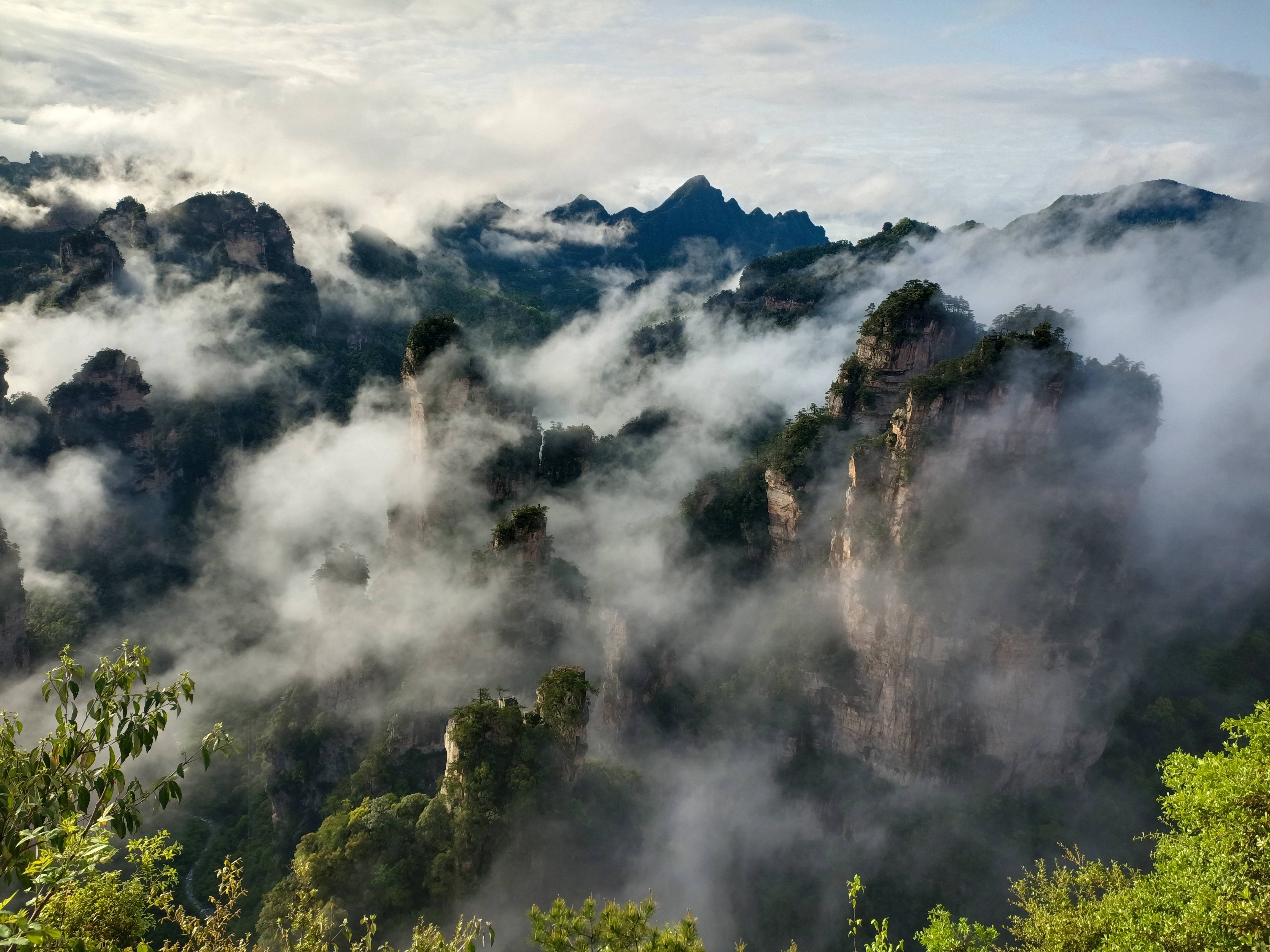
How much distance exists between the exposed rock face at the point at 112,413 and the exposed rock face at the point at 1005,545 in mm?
65263

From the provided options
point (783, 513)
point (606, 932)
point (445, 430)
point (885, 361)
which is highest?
point (885, 361)

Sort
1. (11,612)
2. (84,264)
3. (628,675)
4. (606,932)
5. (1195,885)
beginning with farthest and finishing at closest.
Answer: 1. (84,264)
2. (628,675)
3. (11,612)
4. (606,932)
5. (1195,885)

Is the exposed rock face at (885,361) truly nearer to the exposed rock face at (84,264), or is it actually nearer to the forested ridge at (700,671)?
the forested ridge at (700,671)

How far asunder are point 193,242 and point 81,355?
2276cm

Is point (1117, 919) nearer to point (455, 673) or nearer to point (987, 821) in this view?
point (987, 821)

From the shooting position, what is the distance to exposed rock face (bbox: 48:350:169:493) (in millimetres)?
62656

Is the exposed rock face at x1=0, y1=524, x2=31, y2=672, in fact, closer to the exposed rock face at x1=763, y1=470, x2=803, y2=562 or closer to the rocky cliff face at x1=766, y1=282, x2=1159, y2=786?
the exposed rock face at x1=763, y1=470, x2=803, y2=562

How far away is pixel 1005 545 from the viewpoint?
35.1 meters

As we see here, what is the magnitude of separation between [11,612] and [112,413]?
26.8 m

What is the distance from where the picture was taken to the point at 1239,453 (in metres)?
53.1

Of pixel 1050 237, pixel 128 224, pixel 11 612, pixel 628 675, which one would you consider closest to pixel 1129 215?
pixel 1050 237

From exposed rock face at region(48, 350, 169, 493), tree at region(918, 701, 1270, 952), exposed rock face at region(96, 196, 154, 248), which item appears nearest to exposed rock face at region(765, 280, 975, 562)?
tree at region(918, 701, 1270, 952)

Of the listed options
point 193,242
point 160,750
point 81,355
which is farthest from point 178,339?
point 160,750

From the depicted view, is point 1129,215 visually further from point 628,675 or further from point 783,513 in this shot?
point 628,675
